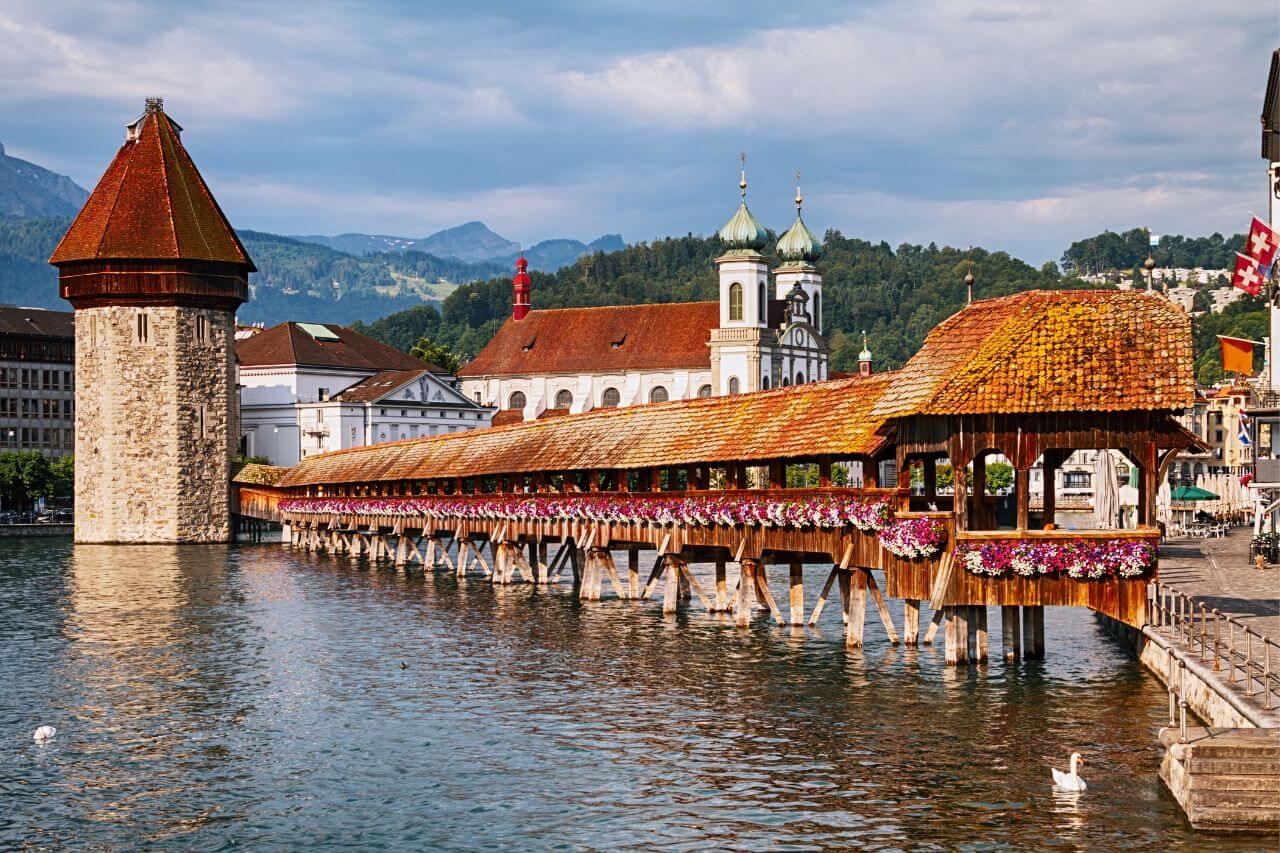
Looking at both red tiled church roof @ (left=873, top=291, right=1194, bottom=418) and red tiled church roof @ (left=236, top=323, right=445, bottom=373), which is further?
red tiled church roof @ (left=236, top=323, right=445, bottom=373)

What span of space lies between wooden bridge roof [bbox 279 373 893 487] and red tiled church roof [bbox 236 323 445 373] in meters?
59.3

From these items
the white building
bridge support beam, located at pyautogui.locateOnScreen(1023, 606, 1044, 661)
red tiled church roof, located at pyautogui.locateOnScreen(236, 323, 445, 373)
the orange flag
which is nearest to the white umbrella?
the orange flag

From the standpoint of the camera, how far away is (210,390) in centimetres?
8575

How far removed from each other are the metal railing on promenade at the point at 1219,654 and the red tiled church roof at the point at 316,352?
98.7 meters

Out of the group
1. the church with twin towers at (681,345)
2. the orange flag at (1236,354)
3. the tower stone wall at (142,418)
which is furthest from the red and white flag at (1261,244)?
the church with twin towers at (681,345)

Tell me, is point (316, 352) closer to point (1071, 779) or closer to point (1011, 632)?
point (1011, 632)

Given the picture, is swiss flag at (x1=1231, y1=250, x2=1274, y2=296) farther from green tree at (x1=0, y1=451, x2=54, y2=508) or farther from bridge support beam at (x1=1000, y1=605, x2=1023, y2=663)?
green tree at (x1=0, y1=451, x2=54, y2=508)

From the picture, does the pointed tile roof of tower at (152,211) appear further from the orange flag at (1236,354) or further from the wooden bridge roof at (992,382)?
the orange flag at (1236,354)

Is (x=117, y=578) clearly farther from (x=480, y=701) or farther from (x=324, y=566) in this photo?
(x=480, y=701)

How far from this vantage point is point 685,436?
40750 millimetres

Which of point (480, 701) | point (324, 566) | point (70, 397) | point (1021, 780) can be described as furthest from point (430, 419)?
point (1021, 780)

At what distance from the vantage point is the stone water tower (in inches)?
3307

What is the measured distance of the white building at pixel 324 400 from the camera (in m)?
117

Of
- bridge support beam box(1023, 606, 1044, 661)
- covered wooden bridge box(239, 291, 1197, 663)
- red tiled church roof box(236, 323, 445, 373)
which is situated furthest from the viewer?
red tiled church roof box(236, 323, 445, 373)
